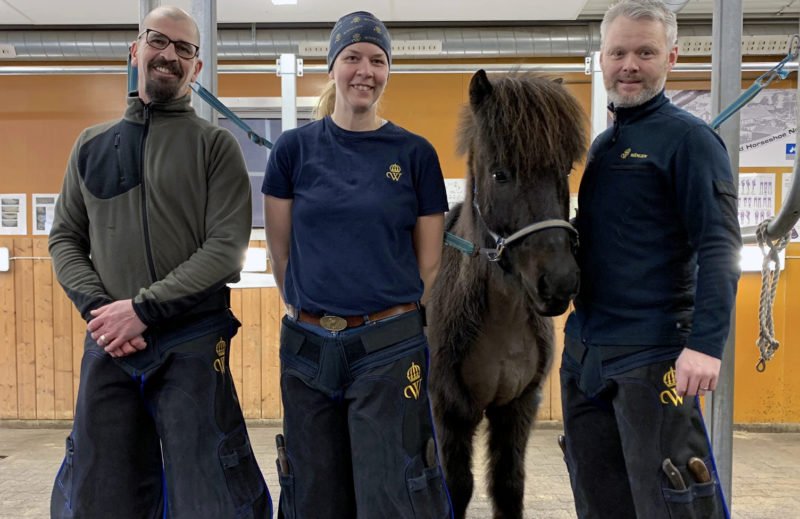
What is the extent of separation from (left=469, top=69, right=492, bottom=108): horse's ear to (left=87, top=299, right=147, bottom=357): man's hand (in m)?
0.99

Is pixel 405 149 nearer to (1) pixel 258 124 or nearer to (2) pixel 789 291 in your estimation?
(1) pixel 258 124

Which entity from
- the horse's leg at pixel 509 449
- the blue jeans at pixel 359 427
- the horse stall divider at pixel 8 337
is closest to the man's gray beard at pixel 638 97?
the blue jeans at pixel 359 427

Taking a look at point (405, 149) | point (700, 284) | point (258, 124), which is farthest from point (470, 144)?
point (258, 124)

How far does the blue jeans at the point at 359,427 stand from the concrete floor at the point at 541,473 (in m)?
1.43

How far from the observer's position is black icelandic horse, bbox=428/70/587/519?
1496 millimetres

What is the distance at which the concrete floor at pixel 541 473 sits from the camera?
124 inches

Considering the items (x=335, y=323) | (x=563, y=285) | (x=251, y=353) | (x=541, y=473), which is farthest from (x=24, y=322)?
(x=563, y=285)

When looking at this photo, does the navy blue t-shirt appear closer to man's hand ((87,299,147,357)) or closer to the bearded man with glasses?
the bearded man with glasses

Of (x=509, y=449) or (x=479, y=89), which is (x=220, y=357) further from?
(x=509, y=449)

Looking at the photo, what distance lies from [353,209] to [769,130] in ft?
14.2

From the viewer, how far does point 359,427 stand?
1.41 metres

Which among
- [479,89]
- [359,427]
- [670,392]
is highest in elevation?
[479,89]

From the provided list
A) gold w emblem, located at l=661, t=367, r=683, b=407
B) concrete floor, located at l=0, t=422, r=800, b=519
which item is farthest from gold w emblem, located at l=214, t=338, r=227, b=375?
concrete floor, located at l=0, t=422, r=800, b=519

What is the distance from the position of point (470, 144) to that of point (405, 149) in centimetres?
36
